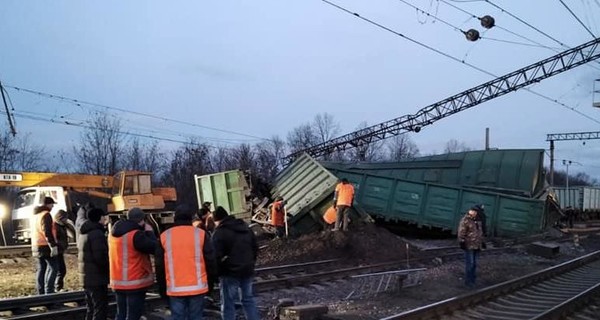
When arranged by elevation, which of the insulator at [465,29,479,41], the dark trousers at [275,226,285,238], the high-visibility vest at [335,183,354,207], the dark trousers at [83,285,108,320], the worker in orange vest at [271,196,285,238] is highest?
the insulator at [465,29,479,41]

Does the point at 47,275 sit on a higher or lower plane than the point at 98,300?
lower

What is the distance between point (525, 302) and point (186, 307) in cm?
742

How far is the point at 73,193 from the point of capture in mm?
24156

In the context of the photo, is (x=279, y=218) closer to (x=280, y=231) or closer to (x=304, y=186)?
(x=280, y=231)

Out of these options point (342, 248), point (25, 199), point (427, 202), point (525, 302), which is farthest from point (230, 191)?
point (525, 302)

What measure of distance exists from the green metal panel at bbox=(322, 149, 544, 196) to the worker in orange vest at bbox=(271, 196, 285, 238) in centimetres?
501

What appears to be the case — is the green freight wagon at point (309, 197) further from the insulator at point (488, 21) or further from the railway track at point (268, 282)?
the insulator at point (488, 21)

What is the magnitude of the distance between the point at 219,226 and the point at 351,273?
7.44 metres

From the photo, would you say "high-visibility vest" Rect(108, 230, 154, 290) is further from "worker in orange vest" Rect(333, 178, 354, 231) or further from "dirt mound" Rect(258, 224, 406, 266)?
"worker in orange vest" Rect(333, 178, 354, 231)

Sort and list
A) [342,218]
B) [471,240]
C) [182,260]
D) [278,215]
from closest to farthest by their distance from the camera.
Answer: [182,260] < [471,240] < [342,218] < [278,215]

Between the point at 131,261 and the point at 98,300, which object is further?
the point at 98,300

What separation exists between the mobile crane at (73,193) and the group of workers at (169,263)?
14592 mm

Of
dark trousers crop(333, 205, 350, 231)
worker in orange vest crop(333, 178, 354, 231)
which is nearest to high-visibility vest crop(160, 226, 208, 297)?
worker in orange vest crop(333, 178, 354, 231)

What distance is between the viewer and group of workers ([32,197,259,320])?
239 inches
